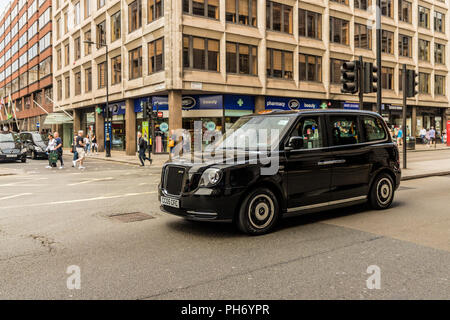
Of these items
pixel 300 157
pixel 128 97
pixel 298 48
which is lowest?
pixel 300 157

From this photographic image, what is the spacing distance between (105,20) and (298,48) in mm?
15219

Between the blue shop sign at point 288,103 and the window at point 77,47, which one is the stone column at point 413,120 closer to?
the blue shop sign at point 288,103

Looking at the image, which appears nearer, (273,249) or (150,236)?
(273,249)

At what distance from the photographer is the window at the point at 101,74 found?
33719 millimetres

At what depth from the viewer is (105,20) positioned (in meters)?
32.8

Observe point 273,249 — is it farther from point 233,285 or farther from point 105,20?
point 105,20

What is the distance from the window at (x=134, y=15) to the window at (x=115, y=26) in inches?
70.0

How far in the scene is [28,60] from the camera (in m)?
56.3

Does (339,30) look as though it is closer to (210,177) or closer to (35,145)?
(35,145)

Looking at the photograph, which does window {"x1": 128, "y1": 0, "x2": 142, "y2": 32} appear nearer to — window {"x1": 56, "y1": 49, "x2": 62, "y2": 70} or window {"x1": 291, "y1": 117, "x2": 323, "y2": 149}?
window {"x1": 56, "y1": 49, "x2": 62, "y2": 70}

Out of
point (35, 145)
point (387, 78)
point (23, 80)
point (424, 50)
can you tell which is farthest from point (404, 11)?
point (23, 80)
